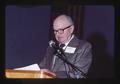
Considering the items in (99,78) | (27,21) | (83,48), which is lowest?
(99,78)

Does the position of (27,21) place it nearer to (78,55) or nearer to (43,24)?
(43,24)

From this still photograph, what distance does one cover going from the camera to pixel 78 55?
2609 millimetres

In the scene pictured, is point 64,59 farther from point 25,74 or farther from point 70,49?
point 25,74

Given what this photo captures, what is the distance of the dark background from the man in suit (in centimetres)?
3

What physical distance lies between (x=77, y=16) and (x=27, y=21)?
338 millimetres

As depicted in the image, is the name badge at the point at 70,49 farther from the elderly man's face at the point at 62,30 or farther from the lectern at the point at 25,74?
the lectern at the point at 25,74

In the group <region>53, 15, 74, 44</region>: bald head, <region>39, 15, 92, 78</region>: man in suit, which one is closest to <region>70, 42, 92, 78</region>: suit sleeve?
<region>39, 15, 92, 78</region>: man in suit

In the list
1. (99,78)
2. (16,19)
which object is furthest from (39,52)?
(99,78)

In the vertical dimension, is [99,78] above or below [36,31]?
below

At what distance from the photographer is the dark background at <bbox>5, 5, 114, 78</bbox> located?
2.58m

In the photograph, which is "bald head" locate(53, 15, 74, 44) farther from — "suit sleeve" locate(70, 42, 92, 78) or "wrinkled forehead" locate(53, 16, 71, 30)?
"suit sleeve" locate(70, 42, 92, 78)

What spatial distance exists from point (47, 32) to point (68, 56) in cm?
21

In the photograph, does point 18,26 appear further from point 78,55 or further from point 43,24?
point 78,55
